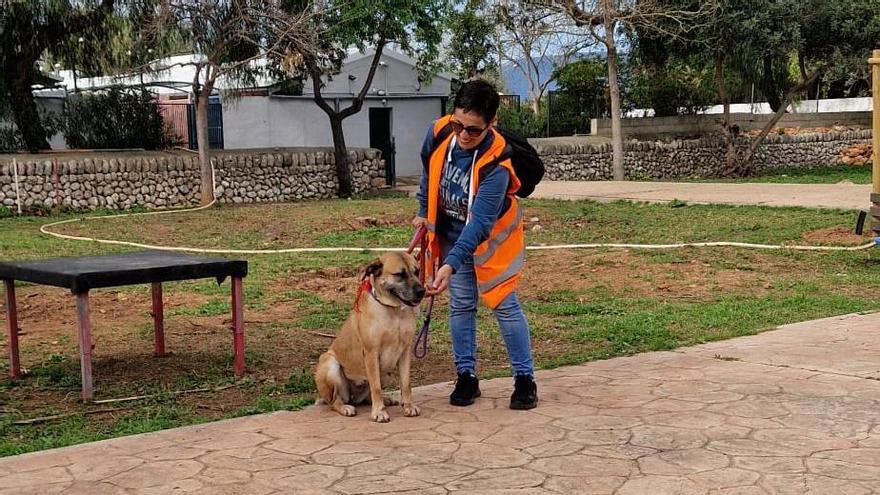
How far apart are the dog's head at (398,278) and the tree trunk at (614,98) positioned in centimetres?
2008

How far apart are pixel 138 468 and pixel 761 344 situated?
4229mm

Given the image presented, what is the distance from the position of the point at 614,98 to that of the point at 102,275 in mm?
21152

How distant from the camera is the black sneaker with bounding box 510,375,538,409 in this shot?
531cm

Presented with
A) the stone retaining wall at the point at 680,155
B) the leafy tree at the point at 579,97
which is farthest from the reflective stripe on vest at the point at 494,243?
the leafy tree at the point at 579,97

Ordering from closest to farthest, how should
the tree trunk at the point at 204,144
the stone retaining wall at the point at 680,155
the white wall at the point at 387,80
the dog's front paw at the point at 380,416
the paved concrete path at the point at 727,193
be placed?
the dog's front paw at the point at 380,416 → the paved concrete path at the point at 727,193 → the tree trunk at the point at 204,144 → the stone retaining wall at the point at 680,155 → the white wall at the point at 387,80

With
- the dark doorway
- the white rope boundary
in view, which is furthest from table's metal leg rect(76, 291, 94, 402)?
the dark doorway

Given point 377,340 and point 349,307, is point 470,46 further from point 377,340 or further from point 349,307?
point 377,340

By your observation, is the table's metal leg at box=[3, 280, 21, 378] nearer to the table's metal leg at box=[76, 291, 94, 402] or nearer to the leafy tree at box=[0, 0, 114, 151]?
the table's metal leg at box=[76, 291, 94, 402]

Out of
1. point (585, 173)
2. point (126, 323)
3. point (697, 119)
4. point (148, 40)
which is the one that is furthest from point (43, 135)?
point (697, 119)

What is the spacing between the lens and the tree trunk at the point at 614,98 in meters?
24.4

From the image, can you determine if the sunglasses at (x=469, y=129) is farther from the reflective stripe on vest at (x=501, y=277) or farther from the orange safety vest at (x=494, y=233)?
the reflective stripe on vest at (x=501, y=277)

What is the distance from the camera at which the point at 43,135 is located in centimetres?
2192

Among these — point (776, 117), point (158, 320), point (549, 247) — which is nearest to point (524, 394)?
point (158, 320)

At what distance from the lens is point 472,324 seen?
5543 mm
